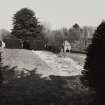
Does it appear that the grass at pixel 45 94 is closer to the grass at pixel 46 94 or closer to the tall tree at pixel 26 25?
the grass at pixel 46 94

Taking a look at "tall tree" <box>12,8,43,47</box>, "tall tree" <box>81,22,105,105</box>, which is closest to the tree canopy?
"tall tree" <box>12,8,43,47</box>

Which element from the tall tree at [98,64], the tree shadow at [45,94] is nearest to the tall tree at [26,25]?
the tree shadow at [45,94]

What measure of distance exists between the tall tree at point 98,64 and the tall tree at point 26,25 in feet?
142

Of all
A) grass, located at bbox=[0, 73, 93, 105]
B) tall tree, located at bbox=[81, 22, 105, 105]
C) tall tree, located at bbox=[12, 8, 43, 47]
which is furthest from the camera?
tall tree, located at bbox=[12, 8, 43, 47]

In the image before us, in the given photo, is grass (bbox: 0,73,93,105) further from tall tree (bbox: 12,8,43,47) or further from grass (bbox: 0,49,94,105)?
tall tree (bbox: 12,8,43,47)

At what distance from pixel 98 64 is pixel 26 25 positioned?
45.8 meters

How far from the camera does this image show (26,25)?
52281mm

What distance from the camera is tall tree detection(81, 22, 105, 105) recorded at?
762 centimetres

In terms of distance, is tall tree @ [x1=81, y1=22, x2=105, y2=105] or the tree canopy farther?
the tree canopy

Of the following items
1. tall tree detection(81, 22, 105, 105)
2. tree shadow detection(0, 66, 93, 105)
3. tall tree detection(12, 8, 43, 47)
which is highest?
tall tree detection(12, 8, 43, 47)

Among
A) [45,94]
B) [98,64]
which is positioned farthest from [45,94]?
[98,64]

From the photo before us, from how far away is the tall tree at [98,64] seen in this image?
25.0 feet

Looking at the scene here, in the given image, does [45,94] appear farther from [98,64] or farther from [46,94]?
[98,64]

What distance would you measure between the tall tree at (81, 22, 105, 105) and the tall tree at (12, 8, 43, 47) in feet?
142
